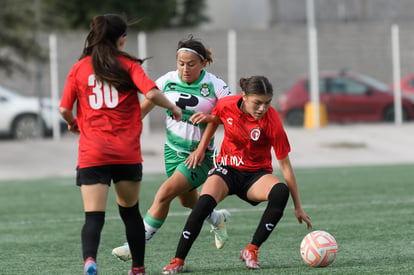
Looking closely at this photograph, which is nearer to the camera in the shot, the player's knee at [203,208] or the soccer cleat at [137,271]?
the soccer cleat at [137,271]

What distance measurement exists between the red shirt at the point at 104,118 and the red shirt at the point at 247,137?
3.88ft

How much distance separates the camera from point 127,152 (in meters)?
5.76

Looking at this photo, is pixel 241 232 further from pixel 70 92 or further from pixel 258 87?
pixel 70 92

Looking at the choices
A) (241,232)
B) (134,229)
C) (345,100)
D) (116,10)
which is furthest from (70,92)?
(116,10)

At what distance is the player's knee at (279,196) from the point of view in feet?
21.4

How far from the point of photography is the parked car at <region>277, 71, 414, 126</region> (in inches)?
936

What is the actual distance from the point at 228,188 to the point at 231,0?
138ft

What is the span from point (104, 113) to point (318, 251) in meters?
1.85

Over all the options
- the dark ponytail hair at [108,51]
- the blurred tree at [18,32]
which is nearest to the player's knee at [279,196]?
the dark ponytail hair at [108,51]

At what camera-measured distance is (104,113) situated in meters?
5.75

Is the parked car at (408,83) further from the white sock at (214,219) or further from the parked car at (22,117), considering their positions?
the white sock at (214,219)

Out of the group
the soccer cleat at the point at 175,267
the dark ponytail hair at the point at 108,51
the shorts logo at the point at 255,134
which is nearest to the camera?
the dark ponytail hair at the point at 108,51

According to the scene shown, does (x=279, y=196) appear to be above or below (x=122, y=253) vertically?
above

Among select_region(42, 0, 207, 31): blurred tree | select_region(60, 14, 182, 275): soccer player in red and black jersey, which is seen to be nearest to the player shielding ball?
select_region(60, 14, 182, 275): soccer player in red and black jersey
